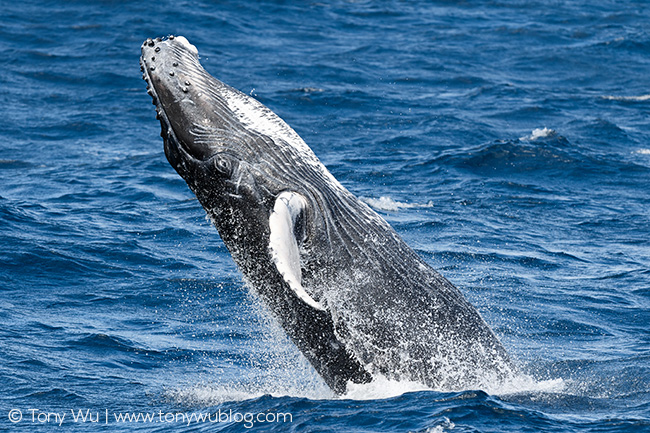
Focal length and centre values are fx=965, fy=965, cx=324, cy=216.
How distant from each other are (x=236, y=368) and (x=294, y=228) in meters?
3.90

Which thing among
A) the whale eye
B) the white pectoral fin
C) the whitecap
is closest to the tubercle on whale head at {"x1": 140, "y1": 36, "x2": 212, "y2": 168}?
the whale eye

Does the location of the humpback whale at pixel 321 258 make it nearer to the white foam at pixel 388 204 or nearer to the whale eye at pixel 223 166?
the whale eye at pixel 223 166

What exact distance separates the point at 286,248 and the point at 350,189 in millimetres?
12752

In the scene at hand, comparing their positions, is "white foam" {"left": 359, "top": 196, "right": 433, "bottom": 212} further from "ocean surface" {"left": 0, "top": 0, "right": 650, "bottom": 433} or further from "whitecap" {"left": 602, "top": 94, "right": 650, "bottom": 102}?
"whitecap" {"left": 602, "top": 94, "right": 650, "bottom": 102}

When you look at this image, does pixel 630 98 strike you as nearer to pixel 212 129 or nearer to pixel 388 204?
pixel 388 204

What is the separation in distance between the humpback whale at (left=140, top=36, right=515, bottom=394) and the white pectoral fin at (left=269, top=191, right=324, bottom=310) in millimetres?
453

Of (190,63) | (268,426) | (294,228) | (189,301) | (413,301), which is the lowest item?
(189,301)

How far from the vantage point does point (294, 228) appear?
1029 centimetres

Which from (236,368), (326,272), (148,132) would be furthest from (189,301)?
(148,132)

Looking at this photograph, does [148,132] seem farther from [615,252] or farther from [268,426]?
[268,426]

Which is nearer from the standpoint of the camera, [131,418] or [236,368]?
[131,418]

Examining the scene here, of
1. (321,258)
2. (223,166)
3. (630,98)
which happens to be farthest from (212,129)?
(630,98)

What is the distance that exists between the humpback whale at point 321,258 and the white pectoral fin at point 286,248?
45 cm

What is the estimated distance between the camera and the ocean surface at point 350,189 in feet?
37.7
